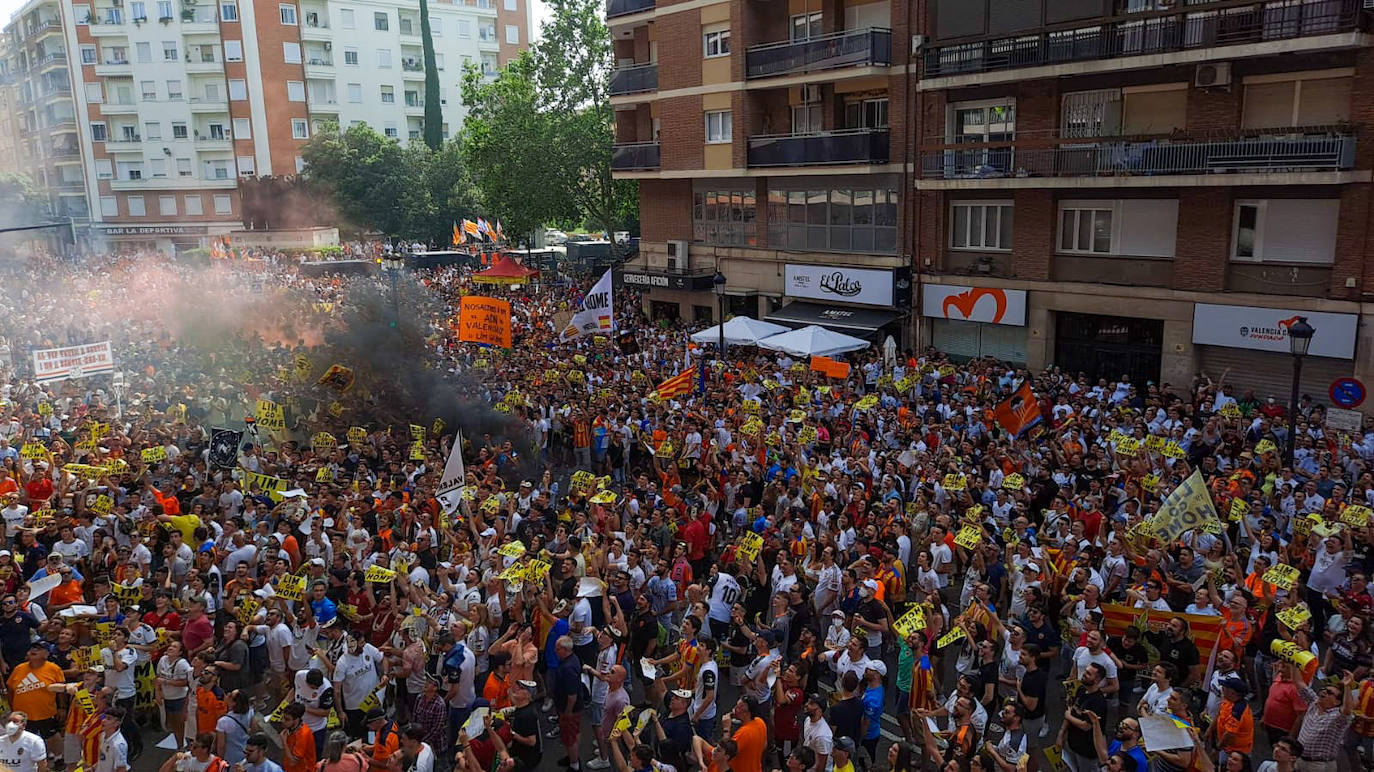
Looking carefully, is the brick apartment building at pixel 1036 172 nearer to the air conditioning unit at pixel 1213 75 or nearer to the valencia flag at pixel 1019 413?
the air conditioning unit at pixel 1213 75

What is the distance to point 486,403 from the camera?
68.0 feet

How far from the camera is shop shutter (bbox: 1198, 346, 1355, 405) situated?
1991 cm

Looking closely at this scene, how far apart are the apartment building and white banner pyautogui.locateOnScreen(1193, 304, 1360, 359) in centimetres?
5754

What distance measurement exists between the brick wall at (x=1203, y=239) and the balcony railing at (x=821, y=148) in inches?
309

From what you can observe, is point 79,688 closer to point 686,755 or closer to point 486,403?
point 686,755

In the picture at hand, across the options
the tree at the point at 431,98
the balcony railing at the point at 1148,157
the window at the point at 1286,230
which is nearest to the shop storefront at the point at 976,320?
the balcony railing at the point at 1148,157

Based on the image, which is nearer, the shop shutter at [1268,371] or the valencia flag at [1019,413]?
the valencia flag at [1019,413]

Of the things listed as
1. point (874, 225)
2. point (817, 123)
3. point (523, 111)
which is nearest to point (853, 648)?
point (874, 225)

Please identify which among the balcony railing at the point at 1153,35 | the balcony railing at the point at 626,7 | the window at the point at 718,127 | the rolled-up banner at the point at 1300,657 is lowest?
the rolled-up banner at the point at 1300,657

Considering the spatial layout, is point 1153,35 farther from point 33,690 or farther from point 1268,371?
point 33,690

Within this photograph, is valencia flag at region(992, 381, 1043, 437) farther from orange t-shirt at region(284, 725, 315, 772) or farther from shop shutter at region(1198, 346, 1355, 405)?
orange t-shirt at region(284, 725, 315, 772)

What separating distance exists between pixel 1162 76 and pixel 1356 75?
3657mm

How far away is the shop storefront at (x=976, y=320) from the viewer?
80.2ft

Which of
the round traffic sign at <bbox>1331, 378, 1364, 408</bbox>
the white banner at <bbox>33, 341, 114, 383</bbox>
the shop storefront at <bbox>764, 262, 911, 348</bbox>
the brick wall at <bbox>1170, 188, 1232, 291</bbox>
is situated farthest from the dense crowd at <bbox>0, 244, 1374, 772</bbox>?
the shop storefront at <bbox>764, 262, 911, 348</bbox>
